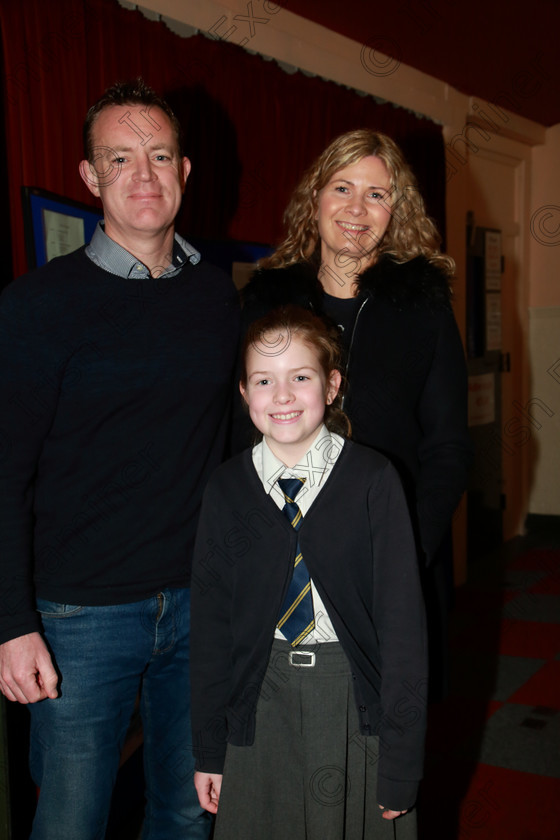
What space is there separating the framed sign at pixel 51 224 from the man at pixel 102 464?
0.81ft

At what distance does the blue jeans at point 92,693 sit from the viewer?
1398 mm

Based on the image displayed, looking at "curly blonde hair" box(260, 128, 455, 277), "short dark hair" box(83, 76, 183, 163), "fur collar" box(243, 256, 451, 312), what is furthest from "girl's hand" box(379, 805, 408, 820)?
"short dark hair" box(83, 76, 183, 163)

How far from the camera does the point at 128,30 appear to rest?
8.11 ft

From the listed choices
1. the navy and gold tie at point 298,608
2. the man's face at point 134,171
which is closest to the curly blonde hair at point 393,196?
the man's face at point 134,171

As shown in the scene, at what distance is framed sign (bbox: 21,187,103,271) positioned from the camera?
5.57ft

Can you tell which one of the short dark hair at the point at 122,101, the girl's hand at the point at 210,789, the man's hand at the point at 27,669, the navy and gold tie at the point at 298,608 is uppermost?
the short dark hair at the point at 122,101

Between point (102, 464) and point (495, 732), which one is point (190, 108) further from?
point (495, 732)

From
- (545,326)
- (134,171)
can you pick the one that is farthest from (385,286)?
(545,326)

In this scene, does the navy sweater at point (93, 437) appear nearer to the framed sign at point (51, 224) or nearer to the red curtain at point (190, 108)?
the framed sign at point (51, 224)

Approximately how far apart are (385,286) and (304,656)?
749 millimetres

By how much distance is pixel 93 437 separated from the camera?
4.65ft

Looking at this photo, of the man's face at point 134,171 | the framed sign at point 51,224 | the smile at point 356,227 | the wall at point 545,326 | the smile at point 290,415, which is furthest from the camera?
the wall at point 545,326

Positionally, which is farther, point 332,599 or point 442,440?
point 442,440

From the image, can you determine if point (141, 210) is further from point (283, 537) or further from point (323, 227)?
point (283, 537)
